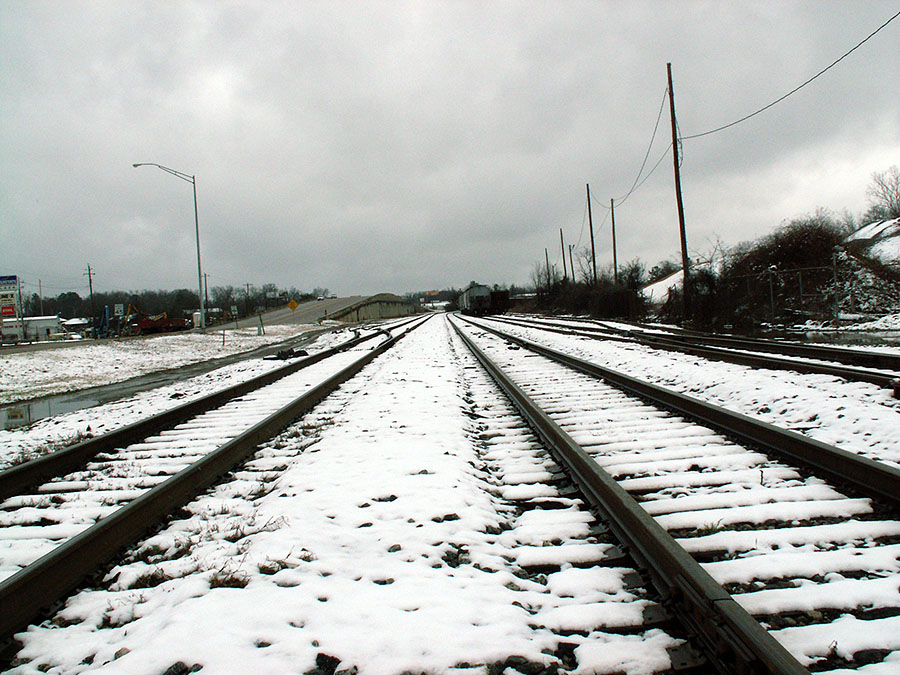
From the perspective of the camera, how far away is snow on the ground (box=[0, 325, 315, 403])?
Answer: 15.5 metres

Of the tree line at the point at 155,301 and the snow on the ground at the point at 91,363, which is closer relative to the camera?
the snow on the ground at the point at 91,363

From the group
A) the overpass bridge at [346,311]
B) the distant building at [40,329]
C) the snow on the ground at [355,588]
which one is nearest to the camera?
the snow on the ground at [355,588]

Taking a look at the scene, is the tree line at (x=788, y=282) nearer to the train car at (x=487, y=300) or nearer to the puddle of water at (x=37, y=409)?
the puddle of water at (x=37, y=409)

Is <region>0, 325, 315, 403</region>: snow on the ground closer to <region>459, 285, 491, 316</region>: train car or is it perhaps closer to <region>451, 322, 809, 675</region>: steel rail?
<region>451, 322, 809, 675</region>: steel rail

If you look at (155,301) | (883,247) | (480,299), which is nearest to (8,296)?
(480,299)

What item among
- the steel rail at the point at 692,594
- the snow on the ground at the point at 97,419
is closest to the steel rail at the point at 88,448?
the snow on the ground at the point at 97,419

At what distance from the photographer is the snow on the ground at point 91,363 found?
608 inches

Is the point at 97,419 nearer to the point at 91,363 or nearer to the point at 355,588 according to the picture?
the point at 355,588

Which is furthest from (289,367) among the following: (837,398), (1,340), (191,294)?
(191,294)

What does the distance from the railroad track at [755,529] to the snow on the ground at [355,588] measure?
273mm

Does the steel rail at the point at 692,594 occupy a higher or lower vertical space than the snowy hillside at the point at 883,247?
Answer: lower

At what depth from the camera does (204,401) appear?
817 cm

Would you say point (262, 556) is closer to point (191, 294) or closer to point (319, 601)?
point (319, 601)

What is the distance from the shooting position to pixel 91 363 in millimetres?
20703
